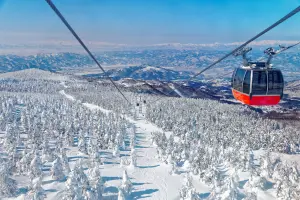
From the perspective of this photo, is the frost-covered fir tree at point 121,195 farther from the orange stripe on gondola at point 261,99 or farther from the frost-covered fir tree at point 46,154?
the orange stripe on gondola at point 261,99

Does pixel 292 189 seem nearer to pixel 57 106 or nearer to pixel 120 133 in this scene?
pixel 120 133

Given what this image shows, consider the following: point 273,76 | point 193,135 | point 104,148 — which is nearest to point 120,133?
point 104,148

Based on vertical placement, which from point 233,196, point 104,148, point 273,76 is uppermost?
point 273,76

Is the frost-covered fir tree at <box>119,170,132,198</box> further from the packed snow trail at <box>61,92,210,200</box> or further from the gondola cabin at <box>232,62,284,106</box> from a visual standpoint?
the gondola cabin at <box>232,62,284,106</box>

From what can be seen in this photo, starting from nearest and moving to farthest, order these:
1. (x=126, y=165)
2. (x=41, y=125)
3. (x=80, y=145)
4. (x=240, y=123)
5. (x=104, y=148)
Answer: (x=126, y=165)
(x=80, y=145)
(x=104, y=148)
(x=41, y=125)
(x=240, y=123)

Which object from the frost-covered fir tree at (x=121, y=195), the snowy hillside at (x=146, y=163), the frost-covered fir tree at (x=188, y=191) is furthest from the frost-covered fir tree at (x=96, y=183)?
the frost-covered fir tree at (x=188, y=191)

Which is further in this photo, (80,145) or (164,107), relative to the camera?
(164,107)
